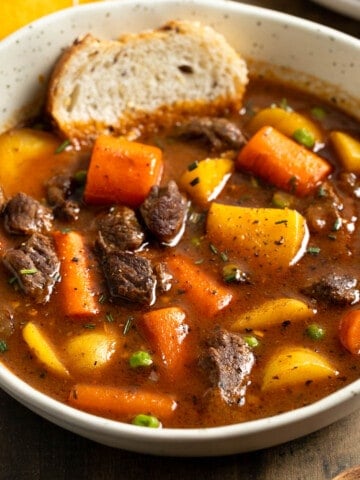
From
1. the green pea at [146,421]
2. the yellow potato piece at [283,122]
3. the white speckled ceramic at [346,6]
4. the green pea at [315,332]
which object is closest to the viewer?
the green pea at [146,421]

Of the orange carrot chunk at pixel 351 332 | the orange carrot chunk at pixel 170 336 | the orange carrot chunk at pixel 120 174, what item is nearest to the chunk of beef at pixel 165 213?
the orange carrot chunk at pixel 120 174

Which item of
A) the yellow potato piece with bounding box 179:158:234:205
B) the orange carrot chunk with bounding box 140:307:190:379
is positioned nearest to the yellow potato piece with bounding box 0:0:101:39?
the yellow potato piece with bounding box 179:158:234:205

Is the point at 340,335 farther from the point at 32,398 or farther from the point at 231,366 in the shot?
the point at 32,398

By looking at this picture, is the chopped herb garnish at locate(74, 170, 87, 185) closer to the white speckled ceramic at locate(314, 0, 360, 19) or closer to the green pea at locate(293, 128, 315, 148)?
the green pea at locate(293, 128, 315, 148)

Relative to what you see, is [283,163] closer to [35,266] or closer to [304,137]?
[304,137]

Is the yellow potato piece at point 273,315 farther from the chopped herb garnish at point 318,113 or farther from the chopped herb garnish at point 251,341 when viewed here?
the chopped herb garnish at point 318,113

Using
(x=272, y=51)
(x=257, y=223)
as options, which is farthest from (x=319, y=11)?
(x=257, y=223)
